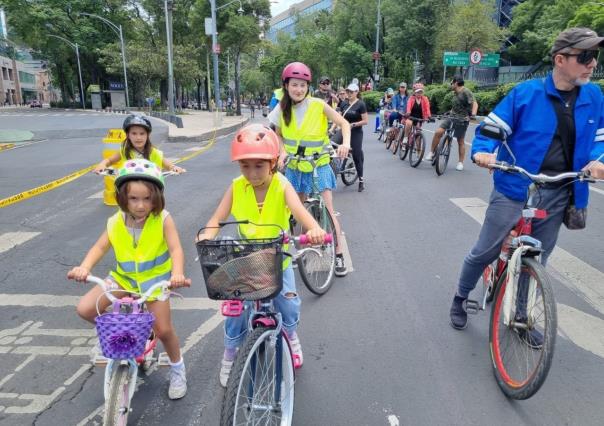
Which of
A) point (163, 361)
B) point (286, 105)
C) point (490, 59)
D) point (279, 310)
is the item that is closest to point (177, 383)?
point (163, 361)

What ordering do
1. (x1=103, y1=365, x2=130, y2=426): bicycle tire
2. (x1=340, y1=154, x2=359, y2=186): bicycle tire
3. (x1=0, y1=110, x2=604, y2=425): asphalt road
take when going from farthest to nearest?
(x1=340, y1=154, x2=359, y2=186): bicycle tire
(x1=0, y1=110, x2=604, y2=425): asphalt road
(x1=103, y1=365, x2=130, y2=426): bicycle tire

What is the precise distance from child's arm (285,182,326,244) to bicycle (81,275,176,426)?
0.79m

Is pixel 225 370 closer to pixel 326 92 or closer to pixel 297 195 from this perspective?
pixel 297 195

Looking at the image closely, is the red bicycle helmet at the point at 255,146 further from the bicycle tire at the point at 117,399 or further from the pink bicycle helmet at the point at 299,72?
the pink bicycle helmet at the point at 299,72

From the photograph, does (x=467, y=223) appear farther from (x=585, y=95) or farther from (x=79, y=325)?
(x=79, y=325)

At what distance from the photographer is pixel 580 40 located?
2793 millimetres

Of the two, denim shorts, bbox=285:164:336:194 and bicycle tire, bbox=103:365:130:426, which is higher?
denim shorts, bbox=285:164:336:194

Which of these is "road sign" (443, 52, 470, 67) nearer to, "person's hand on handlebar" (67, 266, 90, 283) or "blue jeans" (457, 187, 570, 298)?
"blue jeans" (457, 187, 570, 298)

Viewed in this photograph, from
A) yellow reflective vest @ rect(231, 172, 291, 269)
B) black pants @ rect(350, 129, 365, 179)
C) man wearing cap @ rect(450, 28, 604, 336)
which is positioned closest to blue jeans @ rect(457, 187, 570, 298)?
man wearing cap @ rect(450, 28, 604, 336)

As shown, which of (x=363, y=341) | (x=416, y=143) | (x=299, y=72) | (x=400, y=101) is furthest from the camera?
(x=400, y=101)

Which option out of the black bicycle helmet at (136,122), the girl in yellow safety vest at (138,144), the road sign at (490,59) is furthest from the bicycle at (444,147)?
the road sign at (490,59)

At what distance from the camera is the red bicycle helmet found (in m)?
2.44

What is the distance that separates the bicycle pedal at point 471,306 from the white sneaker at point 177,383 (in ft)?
7.14

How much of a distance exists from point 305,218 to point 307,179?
2088 millimetres
